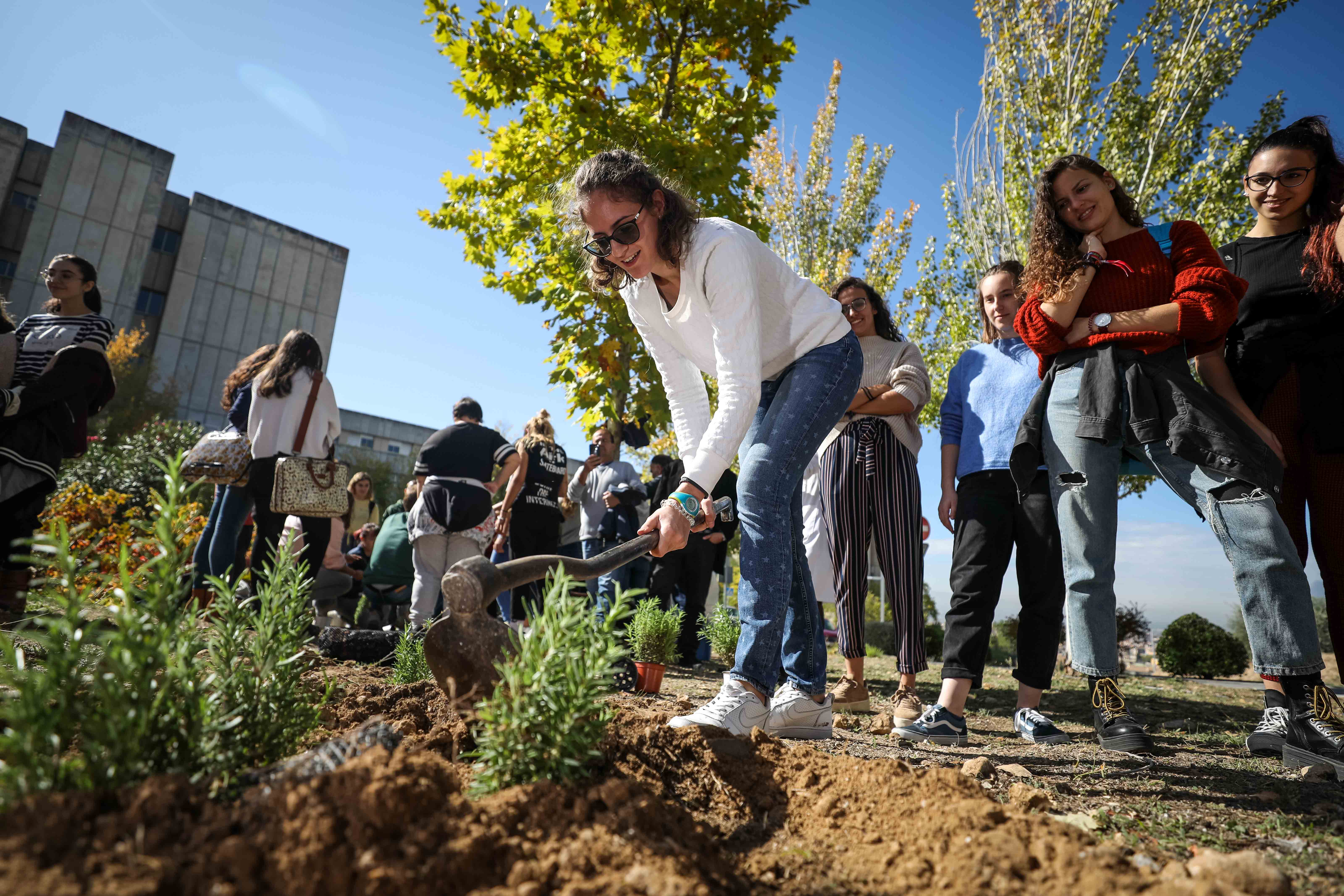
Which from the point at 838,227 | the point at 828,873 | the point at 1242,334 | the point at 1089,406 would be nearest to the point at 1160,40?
the point at 838,227

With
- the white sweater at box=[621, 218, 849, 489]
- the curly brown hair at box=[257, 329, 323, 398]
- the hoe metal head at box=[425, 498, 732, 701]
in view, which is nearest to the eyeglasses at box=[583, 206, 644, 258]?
the white sweater at box=[621, 218, 849, 489]

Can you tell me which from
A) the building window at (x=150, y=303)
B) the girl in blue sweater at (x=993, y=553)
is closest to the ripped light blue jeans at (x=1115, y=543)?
the girl in blue sweater at (x=993, y=553)

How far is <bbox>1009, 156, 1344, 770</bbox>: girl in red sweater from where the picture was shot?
2.31 metres

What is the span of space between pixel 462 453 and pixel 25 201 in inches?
1359

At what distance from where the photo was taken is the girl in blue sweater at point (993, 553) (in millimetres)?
2865

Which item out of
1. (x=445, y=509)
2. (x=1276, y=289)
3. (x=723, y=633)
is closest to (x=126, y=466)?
(x=445, y=509)

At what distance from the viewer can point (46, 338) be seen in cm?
431

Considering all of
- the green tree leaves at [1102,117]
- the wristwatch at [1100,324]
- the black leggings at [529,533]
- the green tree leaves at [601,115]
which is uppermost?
the green tree leaves at [1102,117]

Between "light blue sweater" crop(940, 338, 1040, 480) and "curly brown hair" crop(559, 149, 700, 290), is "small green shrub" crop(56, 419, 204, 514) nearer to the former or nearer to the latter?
"curly brown hair" crop(559, 149, 700, 290)

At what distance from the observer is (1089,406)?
2.61 metres

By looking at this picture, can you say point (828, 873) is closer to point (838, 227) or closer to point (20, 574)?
point (20, 574)

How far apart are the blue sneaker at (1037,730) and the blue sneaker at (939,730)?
29cm

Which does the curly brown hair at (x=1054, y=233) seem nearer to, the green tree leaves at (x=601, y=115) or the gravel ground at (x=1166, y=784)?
the gravel ground at (x=1166, y=784)

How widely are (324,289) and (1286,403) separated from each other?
38.2 m
